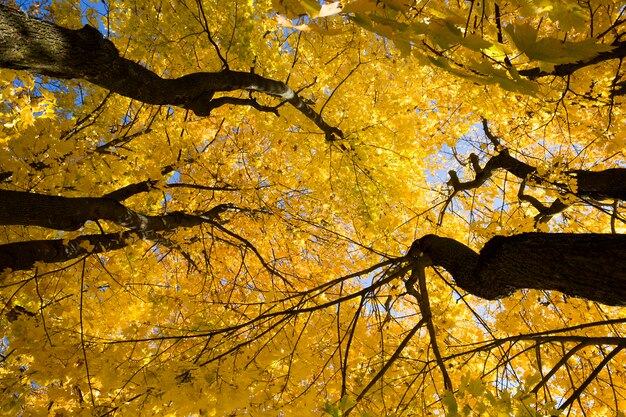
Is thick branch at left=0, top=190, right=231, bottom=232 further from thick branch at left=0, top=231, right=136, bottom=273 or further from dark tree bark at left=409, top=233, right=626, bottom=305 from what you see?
dark tree bark at left=409, top=233, right=626, bottom=305

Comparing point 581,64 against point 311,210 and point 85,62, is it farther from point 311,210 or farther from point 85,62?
point 311,210

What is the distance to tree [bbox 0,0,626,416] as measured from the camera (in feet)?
6.30

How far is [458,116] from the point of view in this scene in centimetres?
657

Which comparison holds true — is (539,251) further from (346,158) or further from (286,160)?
(286,160)

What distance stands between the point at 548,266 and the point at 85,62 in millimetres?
2663

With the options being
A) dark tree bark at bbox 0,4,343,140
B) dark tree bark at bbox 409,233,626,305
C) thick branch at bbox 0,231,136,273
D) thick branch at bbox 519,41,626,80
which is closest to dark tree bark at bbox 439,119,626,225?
thick branch at bbox 519,41,626,80

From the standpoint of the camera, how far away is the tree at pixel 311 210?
1.92m

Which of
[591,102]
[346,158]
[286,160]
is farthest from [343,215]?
[591,102]

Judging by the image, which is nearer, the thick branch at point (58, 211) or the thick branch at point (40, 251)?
the thick branch at point (58, 211)

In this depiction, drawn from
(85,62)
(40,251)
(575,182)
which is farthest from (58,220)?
(575,182)

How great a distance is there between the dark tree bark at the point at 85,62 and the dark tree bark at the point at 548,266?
235 cm

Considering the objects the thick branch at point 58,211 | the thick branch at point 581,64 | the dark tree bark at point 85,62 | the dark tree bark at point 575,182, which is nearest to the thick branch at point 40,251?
the thick branch at point 58,211

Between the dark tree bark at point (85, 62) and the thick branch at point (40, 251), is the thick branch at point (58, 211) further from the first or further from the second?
the dark tree bark at point (85, 62)

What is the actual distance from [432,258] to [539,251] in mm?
1026
